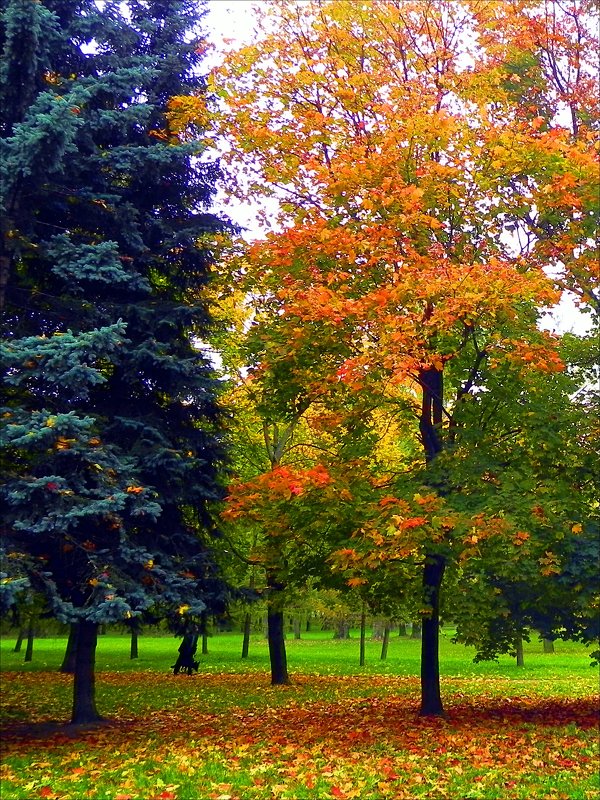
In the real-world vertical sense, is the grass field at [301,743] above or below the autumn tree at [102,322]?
below

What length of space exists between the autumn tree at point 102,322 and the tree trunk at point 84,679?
0.03m

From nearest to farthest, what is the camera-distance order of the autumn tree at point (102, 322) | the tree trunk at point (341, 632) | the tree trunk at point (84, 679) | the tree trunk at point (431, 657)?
the autumn tree at point (102, 322), the tree trunk at point (84, 679), the tree trunk at point (431, 657), the tree trunk at point (341, 632)

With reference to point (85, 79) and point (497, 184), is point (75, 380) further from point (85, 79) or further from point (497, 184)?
point (497, 184)

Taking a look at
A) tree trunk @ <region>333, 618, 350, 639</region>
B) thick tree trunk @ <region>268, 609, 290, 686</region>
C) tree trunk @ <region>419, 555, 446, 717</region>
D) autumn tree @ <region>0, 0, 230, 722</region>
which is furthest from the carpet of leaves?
tree trunk @ <region>333, 618, 350, 639</region>

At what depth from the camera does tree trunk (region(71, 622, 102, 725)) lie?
1155 cm

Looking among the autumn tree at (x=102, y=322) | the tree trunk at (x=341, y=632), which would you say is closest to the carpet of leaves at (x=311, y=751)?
the autumn tree at (x=102, y=322)

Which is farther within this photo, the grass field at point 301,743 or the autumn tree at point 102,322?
the autumn tree at point 102,322

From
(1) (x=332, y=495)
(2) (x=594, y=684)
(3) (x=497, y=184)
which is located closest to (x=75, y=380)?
(1) (x=332, y=495)

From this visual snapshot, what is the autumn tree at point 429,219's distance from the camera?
10227 millimetres

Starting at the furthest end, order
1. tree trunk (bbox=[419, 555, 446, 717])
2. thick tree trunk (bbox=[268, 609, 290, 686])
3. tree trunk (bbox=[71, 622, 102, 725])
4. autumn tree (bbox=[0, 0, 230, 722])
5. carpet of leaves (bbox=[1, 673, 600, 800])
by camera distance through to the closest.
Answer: thick tree trunk (bbox=[268, 609, 290, 686]) < tree trunk (bbox=[419, 555, 446, 717]) < tree trunk (bbox=[71, 622, 102, 725]) < autumn tree (bbox=[0, 0, 230, 722]) < carpet of leaves (bbox=[1, 673, 600, 800])

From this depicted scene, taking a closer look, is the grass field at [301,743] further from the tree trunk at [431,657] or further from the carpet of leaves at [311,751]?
the tree trunk at [431,657]

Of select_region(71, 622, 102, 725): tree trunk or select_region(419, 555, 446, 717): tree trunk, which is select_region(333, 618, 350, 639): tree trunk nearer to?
select_region(419, 555, 446, 717): tree trunk

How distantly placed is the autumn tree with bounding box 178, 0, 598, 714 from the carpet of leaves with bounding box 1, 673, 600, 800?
185cm

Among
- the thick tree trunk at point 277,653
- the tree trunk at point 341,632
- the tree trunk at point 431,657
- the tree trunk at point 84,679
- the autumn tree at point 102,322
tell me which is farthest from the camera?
the tree trunk at point 341,632
